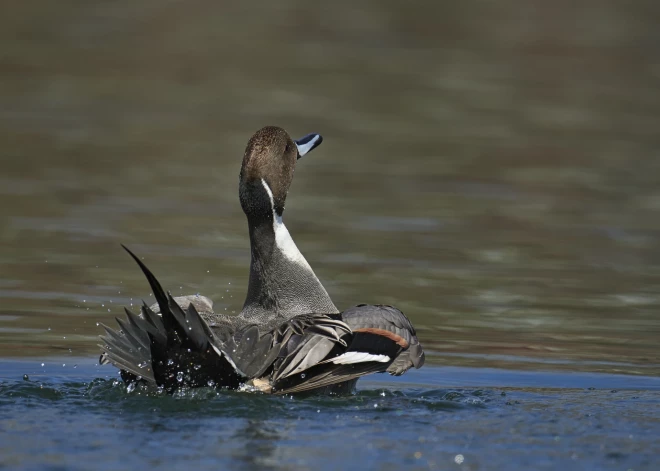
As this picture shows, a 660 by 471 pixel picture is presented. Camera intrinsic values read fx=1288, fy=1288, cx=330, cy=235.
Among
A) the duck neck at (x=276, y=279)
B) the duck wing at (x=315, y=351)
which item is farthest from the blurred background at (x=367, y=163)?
the duck wing at (x=315, y=351)

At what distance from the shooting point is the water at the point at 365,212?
6812 millimetres

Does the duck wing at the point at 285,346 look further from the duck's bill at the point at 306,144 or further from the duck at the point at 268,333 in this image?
the duck's bill at the point at 306,144

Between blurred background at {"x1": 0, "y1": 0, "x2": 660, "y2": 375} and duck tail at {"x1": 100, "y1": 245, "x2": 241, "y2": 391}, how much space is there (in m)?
2.27

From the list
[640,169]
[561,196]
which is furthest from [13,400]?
[640,169]

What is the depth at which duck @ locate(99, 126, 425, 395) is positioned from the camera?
6805 mm

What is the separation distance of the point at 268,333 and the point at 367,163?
9244 mm

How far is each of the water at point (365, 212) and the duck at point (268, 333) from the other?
0.17 m

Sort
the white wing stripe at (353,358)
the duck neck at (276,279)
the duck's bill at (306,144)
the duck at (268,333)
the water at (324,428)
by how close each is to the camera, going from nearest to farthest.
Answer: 1. the water at (324,428)
2. the duck at (268,333)
3. the white wing stripe at (353,358)
4. the duck neck at (276,279)
5. the duck's bill at (306,144)

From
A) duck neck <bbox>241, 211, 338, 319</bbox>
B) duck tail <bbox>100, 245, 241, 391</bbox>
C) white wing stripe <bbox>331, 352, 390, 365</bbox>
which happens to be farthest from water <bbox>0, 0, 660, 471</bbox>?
duck neck <bbox>241, 211, 338, 319</bbox>

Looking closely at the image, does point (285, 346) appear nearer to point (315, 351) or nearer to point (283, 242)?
point (315, 351)

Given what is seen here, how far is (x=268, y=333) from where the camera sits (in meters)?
7.40

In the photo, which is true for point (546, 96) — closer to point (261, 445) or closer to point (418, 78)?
point (418, 78)

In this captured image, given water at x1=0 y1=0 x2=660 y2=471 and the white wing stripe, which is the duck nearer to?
the white wing stripe

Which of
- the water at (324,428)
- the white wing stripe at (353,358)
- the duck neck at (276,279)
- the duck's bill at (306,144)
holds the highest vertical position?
the duck's bill at (306,144)
